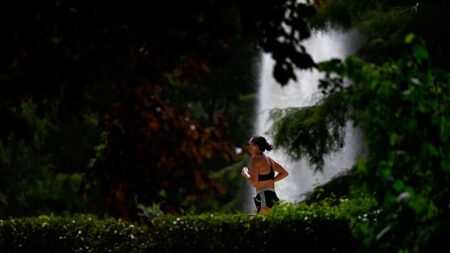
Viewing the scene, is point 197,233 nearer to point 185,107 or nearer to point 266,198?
point 266,198

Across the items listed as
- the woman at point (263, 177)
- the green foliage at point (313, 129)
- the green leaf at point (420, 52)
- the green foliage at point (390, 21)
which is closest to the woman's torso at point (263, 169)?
the woman at point (263, 177)

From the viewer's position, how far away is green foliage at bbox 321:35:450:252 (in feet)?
24.5

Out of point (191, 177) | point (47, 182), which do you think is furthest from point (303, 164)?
point (191, 177)

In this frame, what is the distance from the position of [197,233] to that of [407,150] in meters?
4.34

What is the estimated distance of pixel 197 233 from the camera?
11.8m

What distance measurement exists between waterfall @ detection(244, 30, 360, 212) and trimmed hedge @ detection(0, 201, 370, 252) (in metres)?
5.76

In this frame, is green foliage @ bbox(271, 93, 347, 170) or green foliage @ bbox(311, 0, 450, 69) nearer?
green foliage @ bbox(311, 0, 450, 69)

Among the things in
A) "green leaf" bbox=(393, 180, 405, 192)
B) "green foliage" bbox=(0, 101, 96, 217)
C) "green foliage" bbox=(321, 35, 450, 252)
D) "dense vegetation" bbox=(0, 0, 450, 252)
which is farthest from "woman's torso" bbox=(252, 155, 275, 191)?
"green foliage" bbox=(0, 101, 96, 217)

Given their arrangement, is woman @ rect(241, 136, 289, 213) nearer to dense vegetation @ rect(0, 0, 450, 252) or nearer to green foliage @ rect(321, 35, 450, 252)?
dense vegetation @ rect(0, 0, 450, 252)

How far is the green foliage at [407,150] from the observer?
7457 millimetres

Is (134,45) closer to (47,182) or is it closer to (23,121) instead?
(23,121)

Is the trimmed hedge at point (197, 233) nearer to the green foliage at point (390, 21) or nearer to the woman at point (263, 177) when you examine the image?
the woman at point (263, 177)

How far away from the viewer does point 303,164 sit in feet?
76.6

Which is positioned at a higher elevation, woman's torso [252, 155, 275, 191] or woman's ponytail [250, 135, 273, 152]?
woman's ponytail [250, 135, 273, 152]
